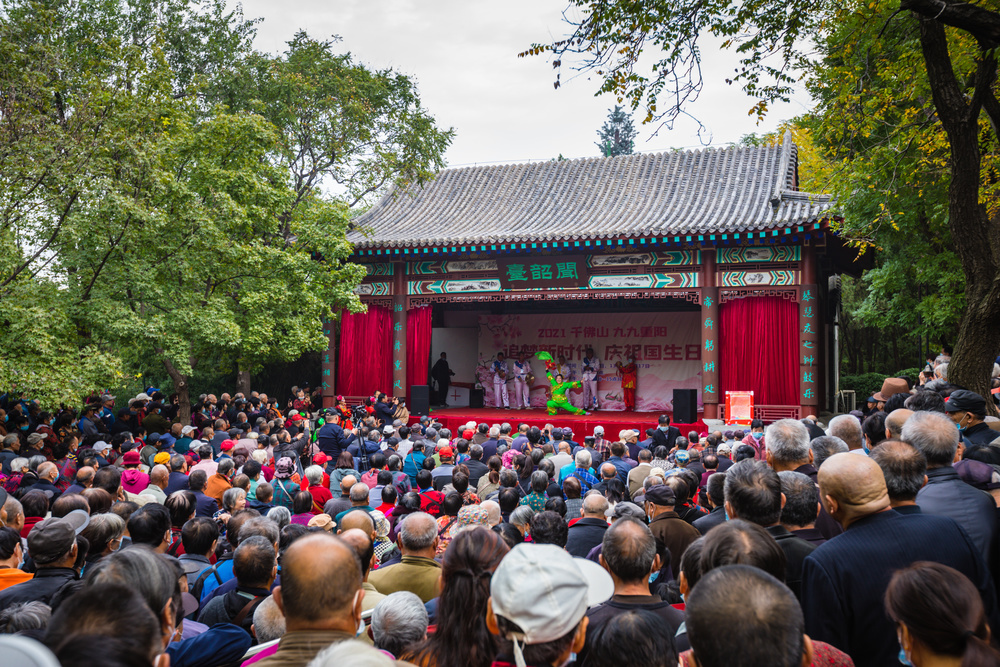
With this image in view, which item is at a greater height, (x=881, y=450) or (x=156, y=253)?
(x=156, y=253)

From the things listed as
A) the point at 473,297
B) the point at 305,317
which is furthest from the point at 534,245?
the point at 305,317

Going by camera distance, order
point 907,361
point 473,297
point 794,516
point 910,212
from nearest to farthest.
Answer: point 794,516, point 910,212, point 473,297, point 907,361

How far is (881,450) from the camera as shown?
2779mm

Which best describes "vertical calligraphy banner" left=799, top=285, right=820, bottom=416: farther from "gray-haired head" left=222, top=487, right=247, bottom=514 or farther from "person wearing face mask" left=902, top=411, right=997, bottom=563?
"gray-haired head" left=222, top=487, right=247, bottom=514

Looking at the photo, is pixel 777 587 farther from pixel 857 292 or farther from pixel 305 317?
pixel 857 292

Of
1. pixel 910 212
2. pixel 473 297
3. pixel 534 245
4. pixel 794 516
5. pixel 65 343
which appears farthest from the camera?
pixel 473 297

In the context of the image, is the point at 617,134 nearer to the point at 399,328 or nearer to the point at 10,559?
the point at 399,328

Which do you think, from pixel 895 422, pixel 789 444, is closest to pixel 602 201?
pixel 895 422

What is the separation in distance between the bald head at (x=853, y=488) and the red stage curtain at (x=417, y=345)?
13340 mm

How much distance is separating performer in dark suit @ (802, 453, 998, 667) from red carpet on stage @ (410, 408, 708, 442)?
35.7 feet

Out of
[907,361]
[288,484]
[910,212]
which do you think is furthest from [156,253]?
[907,361]

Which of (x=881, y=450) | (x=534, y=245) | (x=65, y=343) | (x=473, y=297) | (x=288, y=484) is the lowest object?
(x=288, y=484)

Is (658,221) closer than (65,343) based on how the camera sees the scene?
No

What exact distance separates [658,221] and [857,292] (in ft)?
46.5
